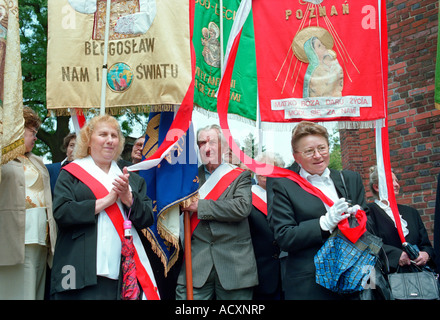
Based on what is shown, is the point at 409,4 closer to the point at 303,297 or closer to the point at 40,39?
the point at 303,297

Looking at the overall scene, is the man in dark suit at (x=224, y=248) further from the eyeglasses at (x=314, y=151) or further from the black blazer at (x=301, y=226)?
the eyeglasses at (x=314, y=151)

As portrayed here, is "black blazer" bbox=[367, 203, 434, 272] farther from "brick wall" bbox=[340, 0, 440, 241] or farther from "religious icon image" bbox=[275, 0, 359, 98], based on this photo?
"brick wall" bbox=[340, 0, 440, 241]

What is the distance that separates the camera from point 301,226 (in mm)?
3199

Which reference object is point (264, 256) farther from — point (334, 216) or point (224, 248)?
point (334, 216)

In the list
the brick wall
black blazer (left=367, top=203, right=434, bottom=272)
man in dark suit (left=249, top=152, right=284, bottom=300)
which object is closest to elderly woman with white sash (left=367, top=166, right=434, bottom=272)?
black blazer (left=367, top=203, right=434, bottom=272)

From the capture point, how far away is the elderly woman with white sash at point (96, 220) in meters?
3.12

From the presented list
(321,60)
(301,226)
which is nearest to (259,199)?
(301,226)

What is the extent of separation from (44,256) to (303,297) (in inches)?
78.9

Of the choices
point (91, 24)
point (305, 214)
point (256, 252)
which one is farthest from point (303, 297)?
point (91, 24)

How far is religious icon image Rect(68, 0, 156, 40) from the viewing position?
13.4 feet

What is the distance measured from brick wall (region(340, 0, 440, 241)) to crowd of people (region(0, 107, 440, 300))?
87.8 inches

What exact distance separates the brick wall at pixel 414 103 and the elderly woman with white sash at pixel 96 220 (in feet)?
13.3

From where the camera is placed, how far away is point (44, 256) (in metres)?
3.65

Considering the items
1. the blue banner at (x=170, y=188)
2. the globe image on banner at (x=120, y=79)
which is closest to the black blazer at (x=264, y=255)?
the blue banner at (x=170, y=188)
